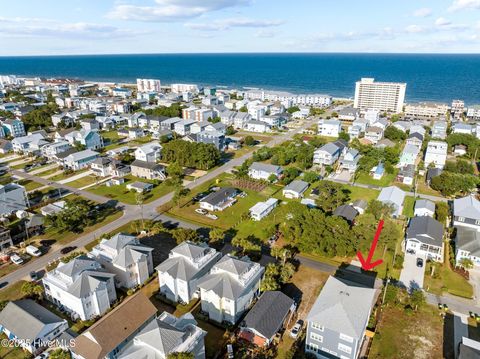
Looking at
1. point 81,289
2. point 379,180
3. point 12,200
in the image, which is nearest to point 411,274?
point 379,180

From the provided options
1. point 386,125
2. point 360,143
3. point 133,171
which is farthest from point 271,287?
point 386,125

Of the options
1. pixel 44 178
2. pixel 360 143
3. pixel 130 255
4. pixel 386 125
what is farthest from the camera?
pixel 386 125

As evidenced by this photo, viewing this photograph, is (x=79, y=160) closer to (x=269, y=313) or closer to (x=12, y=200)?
(x=12, y=200)

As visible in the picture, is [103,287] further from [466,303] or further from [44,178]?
[44,178]

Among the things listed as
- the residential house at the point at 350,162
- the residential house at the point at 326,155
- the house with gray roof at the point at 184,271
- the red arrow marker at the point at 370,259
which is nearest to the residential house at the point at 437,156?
the residential house at the point at 350,162

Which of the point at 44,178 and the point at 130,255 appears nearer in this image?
the point at 130,255

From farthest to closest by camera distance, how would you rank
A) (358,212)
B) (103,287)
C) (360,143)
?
(360,143)
(358,212)
(103,287)

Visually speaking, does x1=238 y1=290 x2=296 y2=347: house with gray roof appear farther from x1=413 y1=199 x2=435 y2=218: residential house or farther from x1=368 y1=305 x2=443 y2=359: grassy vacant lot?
x1=413 y1=199 x2=435 y2=218: residential house
